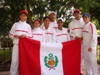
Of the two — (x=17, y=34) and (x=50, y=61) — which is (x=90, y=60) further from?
(x=17, y=34)

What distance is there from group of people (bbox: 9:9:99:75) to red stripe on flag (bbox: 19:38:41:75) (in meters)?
0.25

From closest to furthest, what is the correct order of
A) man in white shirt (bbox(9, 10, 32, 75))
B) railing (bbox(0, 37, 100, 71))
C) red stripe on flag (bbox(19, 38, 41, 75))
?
1. red stripe on flag (bbox(19, 38, 41, 75))
2. man in white shirt (bbox(9, 10, 32, 75))
3. railing (bbox(0, 37, 100, 71))

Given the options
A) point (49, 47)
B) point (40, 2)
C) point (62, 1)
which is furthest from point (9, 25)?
point (49, 47)

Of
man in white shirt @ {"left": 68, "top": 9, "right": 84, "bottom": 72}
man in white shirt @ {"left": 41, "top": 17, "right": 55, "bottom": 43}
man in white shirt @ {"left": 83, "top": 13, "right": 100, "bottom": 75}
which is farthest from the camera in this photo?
man in white shirt @ {"left": 68, "top": 9, "right": 84, "bottom": 72}

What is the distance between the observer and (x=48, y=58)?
23.6ft

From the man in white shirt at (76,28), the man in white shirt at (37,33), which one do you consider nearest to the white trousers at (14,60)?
the man in white shirt at (37,33)

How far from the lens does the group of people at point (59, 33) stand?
7.33 metres

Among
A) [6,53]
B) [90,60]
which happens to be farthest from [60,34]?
[6,53]

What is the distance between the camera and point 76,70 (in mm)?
7344

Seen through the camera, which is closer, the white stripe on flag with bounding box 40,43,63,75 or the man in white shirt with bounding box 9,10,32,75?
the white stripe on flag with bounding box 40,43,63,75

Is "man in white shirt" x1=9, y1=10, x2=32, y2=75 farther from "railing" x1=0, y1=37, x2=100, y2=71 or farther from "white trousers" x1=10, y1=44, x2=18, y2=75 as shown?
"railing" x1=0, y1=37, x2=100, y2=71

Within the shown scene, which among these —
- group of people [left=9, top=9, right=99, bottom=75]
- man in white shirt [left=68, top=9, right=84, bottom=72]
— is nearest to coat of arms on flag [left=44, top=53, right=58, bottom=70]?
group of people [left=9, top=9, right=99, bottom=75]

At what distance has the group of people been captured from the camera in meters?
7.33

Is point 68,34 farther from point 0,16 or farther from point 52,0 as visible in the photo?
point 0,16
